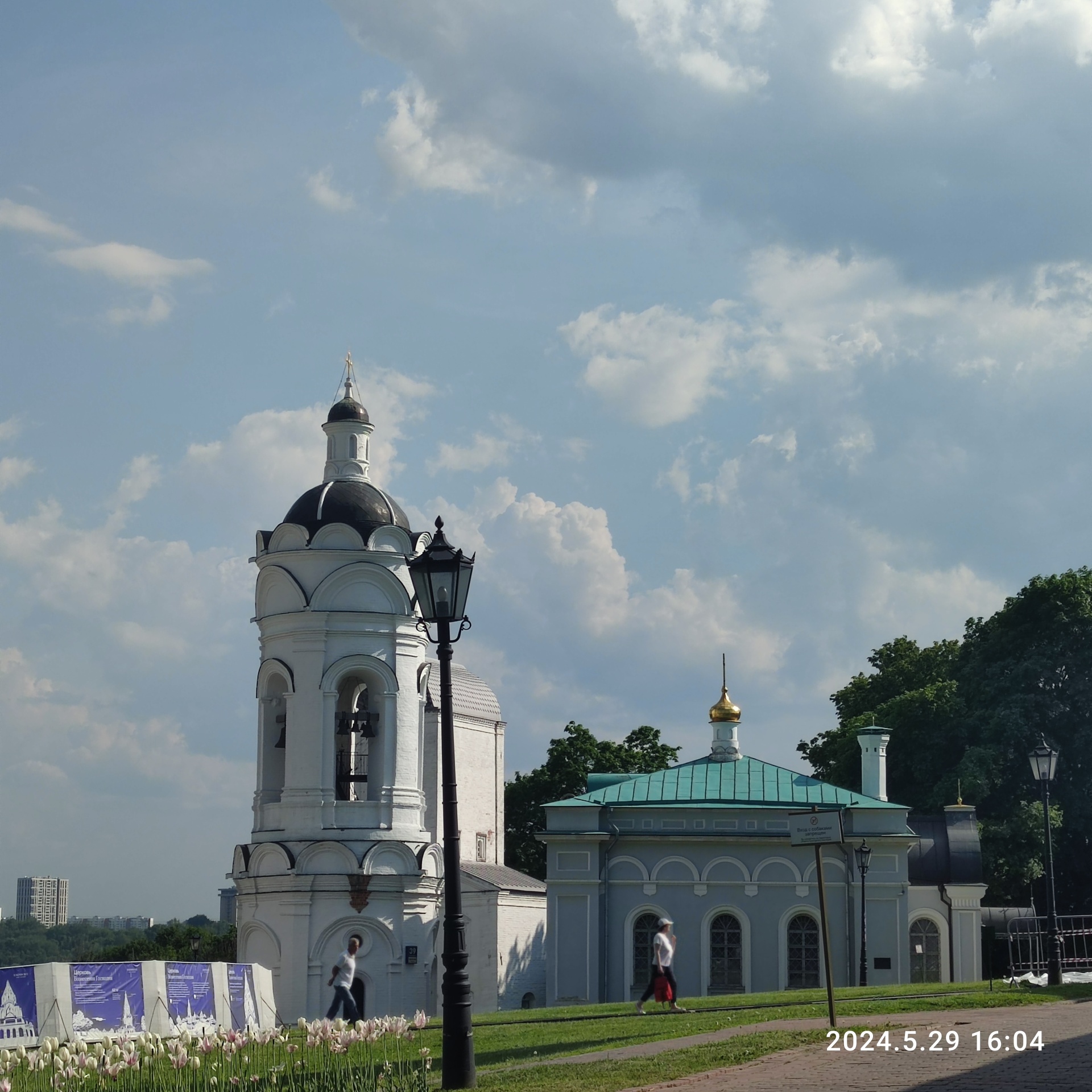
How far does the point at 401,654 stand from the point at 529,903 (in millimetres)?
10979

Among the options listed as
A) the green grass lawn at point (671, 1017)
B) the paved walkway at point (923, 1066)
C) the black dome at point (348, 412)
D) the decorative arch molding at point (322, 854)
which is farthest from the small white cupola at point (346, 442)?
the paved walkway at point (923, 1066)

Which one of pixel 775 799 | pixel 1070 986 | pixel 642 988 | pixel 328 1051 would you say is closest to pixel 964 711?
pixel 775 799

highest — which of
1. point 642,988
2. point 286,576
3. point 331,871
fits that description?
point 286,576

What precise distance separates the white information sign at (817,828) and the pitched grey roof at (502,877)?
84.3ft

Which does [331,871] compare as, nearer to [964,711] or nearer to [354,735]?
[354,735]

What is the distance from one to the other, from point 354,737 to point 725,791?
9.70 meters

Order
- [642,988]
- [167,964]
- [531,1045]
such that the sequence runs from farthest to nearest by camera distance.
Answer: [642,988] < [167,964] < [531,1045]

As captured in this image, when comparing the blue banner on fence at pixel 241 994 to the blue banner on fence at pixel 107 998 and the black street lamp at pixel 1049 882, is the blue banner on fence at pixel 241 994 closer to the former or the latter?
the blue banner on fence at pixel 107 998

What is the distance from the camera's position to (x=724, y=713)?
42.2 meters

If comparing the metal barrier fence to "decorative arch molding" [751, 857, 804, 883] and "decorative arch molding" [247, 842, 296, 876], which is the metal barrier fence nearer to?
"decorative arch molding" [751, 857, 804, 883]

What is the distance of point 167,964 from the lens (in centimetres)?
2069

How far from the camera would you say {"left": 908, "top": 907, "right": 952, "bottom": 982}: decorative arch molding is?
3859cm

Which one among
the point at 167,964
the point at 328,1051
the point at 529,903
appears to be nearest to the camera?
the point at 328,1051
